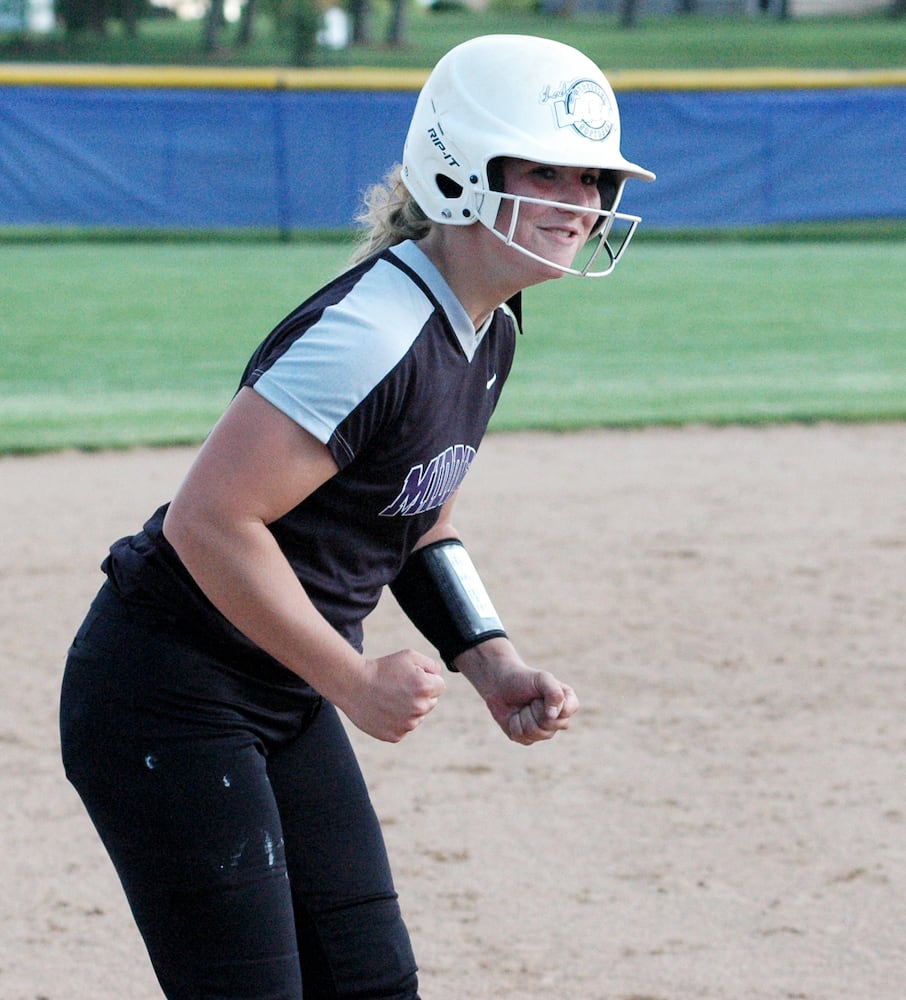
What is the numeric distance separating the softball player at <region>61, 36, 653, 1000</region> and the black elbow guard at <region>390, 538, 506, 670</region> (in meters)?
0.27

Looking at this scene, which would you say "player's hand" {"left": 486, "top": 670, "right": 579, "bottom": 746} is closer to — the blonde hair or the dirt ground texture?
the blonde hair

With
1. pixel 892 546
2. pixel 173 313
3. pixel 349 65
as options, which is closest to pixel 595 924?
pixel 892 546

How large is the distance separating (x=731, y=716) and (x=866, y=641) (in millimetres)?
951

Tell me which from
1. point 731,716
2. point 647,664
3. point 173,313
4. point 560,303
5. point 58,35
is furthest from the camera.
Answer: point 58,35

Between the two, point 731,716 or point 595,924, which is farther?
point 731,716

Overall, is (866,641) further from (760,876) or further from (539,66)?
(539,66)

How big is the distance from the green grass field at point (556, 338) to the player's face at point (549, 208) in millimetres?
6570

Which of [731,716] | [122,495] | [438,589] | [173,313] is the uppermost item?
[438,589]

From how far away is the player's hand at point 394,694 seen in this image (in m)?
2.09

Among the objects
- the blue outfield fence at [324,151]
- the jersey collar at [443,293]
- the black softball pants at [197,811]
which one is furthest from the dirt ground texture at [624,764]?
the blue outfield fence at [324,151]

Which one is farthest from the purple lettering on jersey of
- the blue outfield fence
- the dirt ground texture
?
the blue outfield fence

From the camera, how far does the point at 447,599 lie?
2.76 m

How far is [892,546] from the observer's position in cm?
684

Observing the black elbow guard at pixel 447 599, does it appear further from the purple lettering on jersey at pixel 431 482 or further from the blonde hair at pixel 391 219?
the blonde hair at pixel 391 219
